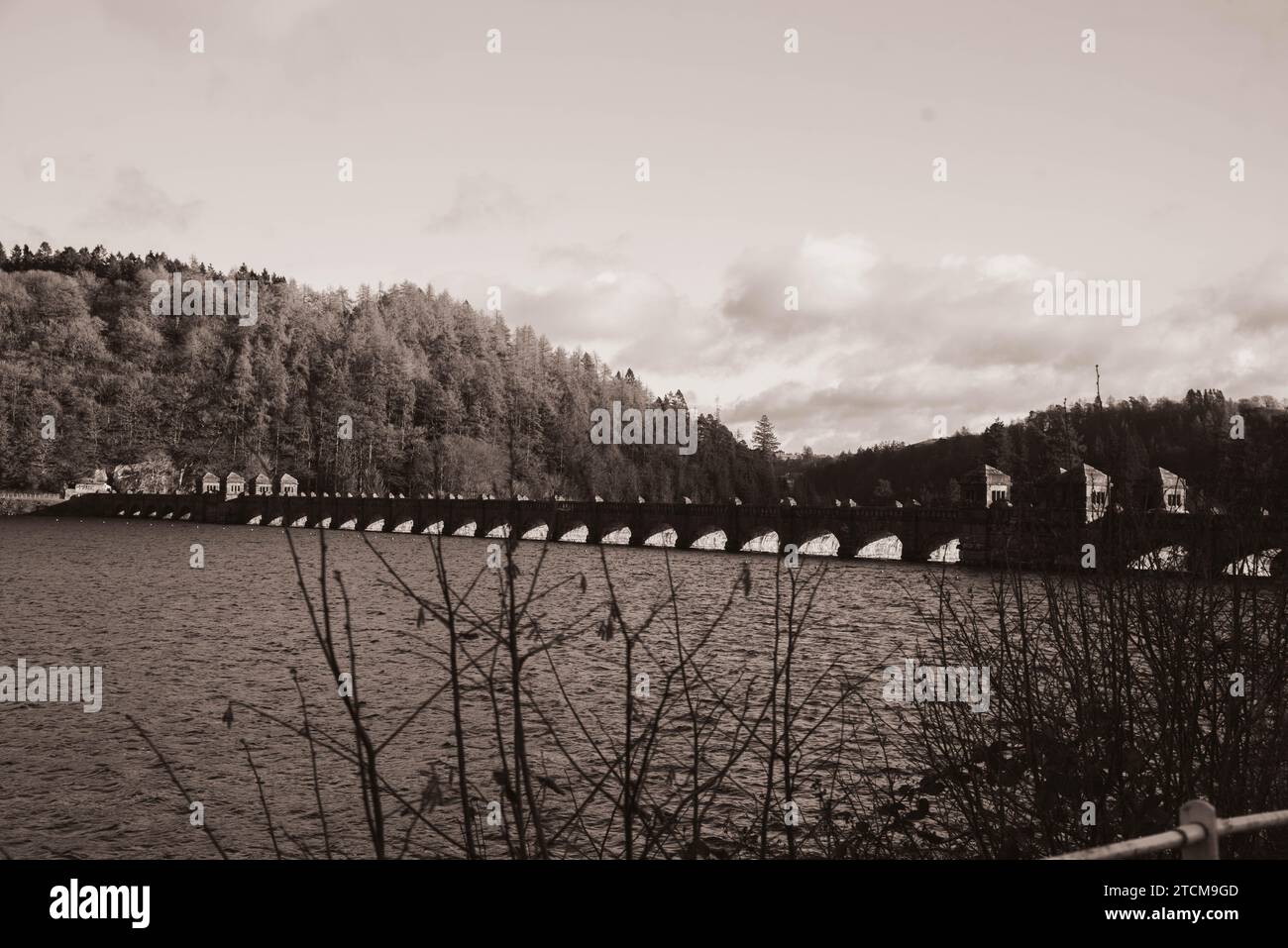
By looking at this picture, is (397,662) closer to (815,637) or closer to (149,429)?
(815,637)

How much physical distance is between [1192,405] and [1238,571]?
371 ft

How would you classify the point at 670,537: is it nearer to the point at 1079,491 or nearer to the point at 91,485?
the point at 1079,491

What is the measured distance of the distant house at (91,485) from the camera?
13375 cm

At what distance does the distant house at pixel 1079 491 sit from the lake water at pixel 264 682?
1.37 m

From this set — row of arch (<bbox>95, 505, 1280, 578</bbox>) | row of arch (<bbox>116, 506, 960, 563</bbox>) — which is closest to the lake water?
row of arch (<bbox>95, 505, 1280, 578</bbox>)

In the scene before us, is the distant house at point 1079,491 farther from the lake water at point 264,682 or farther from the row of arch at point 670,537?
the row of arch at point 670,537

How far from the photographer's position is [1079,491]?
255 inches

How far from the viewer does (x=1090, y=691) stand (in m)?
6.49

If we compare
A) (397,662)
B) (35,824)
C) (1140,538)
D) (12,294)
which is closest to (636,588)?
(397,662)

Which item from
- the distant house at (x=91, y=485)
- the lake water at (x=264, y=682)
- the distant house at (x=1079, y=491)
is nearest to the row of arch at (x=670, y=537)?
the lake water at (x=264, y=682)

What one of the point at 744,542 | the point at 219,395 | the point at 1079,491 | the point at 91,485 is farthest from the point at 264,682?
the point at 91,485

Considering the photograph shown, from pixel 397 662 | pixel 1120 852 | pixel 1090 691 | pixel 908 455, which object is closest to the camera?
pixel 1120 852

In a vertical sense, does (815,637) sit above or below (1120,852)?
below

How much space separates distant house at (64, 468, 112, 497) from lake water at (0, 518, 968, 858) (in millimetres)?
82422
